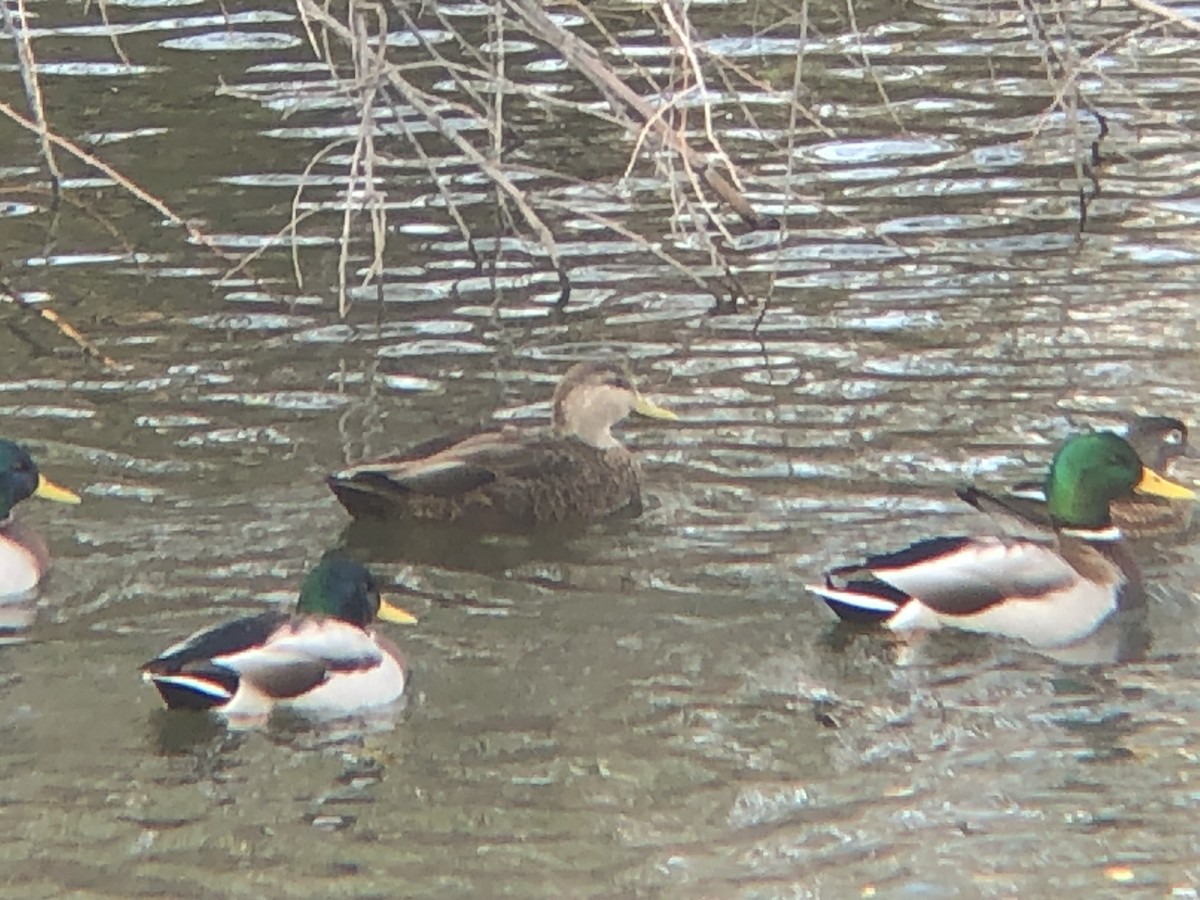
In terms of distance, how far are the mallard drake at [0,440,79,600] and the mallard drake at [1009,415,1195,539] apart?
354 centimetres

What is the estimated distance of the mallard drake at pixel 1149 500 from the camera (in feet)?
32.8

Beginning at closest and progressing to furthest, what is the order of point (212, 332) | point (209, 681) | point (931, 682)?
point (209, 681), point (931, 682), point (212, 332)

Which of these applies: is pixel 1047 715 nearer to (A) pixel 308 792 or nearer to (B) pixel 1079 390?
(A) pixel 308 792

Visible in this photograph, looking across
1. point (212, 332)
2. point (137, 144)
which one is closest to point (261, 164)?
point (137, 144)

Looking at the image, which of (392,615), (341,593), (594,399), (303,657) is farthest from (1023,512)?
(303,657)

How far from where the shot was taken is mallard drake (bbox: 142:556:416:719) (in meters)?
7.91

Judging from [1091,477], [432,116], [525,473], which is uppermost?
[432,116]

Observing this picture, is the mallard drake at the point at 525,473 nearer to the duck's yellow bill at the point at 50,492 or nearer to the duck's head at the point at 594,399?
the duck's head at the point at 594,399

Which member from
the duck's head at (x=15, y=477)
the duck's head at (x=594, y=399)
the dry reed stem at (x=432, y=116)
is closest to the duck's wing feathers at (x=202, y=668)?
the dry reed stem at (x=432, y=116)

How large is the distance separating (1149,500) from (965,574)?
1.50 m

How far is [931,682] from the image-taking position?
27.8 feet

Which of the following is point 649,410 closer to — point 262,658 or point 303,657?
point 303,657

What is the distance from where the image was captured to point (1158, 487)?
9820 mm

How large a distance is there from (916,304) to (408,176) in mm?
3499
